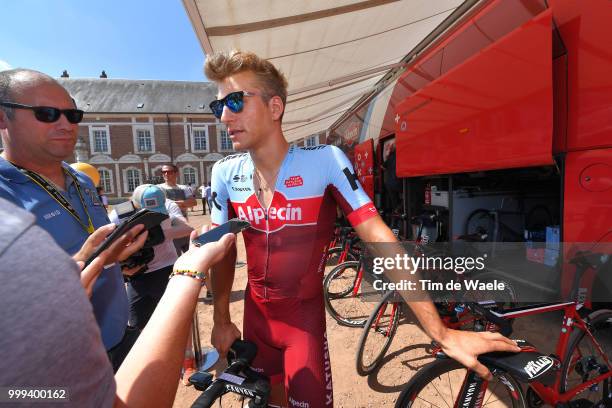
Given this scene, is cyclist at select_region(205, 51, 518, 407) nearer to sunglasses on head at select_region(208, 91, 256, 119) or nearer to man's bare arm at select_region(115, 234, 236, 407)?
sunglasses on head at select_region(208, 91, 256, 119)

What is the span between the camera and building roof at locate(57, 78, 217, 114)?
37250 millimetres

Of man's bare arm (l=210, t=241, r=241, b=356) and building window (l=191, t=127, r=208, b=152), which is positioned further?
building window (l=191, t=127, r=208, b=152)

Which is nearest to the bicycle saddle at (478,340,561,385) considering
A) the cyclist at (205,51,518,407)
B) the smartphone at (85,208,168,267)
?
the cyclist at (205,51,518,407)

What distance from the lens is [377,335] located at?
10.7 feet

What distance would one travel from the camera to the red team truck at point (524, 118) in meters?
2.41

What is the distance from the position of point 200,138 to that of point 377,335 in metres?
38.3

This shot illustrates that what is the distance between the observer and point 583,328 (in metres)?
2.13

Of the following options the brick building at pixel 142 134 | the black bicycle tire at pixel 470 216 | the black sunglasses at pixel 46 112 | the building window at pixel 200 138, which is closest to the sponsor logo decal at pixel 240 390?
the black sunglasses at pixel 46 112

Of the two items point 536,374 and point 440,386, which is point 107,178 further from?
point 536,374

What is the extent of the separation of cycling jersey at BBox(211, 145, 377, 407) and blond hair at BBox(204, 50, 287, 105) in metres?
0.39

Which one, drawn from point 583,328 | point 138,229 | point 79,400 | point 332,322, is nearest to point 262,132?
point 138,229

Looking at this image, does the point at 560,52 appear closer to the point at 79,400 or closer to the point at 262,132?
the point at 262,132

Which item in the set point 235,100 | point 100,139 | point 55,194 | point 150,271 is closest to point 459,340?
point 235,100

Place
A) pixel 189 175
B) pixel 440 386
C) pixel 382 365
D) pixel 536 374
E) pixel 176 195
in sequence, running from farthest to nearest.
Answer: pixel 189 175, pixel 176 195, pixel 382 365, pixel 440 386, pixel 536 374
